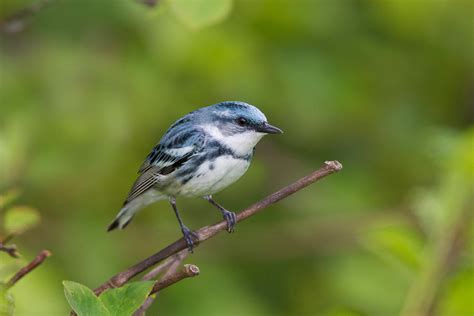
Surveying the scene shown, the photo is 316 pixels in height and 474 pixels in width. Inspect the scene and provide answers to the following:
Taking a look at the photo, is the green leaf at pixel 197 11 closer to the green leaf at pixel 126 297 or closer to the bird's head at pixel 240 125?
the bird's head at pixel 240 125

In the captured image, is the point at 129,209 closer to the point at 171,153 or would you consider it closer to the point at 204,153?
the point at 171,153

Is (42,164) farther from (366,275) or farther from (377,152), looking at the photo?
(377,152)

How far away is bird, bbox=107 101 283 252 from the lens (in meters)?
3.03

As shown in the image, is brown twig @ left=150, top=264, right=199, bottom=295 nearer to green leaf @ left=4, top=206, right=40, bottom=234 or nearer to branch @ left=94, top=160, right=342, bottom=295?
branch @ left=94, top=160, right=342, bottom=295

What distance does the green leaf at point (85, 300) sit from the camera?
1.71m

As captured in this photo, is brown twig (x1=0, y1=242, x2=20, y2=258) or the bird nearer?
brown twig (x1=0, y1=242, x2=20, y2=258)

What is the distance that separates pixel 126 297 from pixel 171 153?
152cm

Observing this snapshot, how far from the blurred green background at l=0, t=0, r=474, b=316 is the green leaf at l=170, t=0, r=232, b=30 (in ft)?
5.52

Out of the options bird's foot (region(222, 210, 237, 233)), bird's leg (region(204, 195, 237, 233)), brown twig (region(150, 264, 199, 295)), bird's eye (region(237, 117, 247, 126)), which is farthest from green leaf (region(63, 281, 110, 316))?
bird's eye (region(237, 117, 247, 126))

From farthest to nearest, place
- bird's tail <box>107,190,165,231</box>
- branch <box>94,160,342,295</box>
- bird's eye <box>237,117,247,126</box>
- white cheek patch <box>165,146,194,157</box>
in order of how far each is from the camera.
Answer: bird's tail <box>107,190,165,231</box> → white cheek patch <box>165,146,194,157</box> → bird's eye <box>237,117,247,126</box> → branch <box>94,160,342,295</box>

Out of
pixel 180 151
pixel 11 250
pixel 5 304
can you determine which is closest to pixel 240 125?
pixel 180 151

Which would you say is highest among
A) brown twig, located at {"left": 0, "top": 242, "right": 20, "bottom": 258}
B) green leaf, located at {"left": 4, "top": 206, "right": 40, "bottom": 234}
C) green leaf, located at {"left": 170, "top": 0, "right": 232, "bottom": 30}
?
green leaf, located at {"left": 170, "top": 0, "right": 232, "bottom": 30}

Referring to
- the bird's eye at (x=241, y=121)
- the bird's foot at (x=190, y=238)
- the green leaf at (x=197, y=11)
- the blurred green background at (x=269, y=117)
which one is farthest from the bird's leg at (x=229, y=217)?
the blurred green background at (x=269, y=117)

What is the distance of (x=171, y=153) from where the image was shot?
326cm
